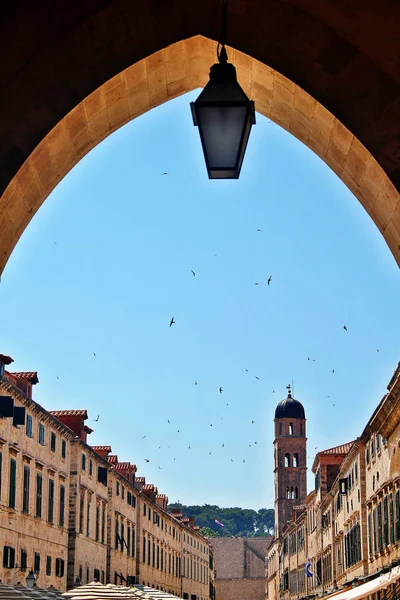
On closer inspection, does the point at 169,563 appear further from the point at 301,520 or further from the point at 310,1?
the point at 310,1

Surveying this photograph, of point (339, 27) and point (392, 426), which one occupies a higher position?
point (392, 426)

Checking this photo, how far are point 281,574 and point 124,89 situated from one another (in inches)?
3456

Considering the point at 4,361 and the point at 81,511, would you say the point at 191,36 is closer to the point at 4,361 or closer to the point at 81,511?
the point at 4,361

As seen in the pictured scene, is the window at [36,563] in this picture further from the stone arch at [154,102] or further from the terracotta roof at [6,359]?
the stone arch at [154,102]

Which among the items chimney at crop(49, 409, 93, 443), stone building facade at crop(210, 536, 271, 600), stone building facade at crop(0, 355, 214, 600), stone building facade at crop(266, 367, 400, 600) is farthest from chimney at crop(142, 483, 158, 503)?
stone building facade at crop(210, 536, 271, 600)

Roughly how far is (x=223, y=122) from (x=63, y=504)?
3598cm

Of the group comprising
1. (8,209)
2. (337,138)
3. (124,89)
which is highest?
(124,89)

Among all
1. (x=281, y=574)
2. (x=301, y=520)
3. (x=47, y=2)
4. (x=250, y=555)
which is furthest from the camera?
(x=250, y=555)

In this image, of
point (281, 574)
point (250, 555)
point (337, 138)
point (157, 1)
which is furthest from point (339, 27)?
A: point (250, 555)

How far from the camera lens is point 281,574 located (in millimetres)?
90312

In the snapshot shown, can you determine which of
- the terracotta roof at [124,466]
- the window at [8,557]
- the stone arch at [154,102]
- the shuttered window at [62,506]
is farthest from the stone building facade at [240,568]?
the stone arch at [154,102]

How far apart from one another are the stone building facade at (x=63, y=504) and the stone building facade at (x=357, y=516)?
1129 cm

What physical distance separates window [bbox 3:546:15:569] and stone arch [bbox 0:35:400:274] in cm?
2538

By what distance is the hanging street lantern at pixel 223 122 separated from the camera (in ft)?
20.2
